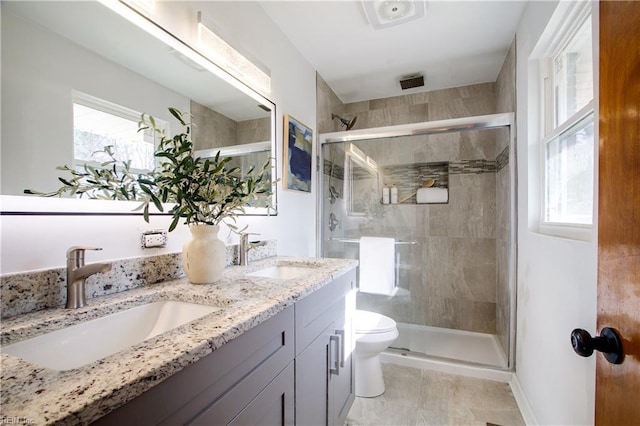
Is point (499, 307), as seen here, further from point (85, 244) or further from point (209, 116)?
point (85, 244)

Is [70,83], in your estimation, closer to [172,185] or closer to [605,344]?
[172,185]

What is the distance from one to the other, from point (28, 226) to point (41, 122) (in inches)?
11.0

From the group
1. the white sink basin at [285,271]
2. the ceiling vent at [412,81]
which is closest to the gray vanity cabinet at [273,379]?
the white sink basin at [285,271]

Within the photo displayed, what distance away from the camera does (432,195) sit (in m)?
2.69

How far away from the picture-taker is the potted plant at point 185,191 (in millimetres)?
909

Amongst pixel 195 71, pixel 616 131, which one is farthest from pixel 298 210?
pixel 616 131

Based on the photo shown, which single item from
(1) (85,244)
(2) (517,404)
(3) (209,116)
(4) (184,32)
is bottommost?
(2) (517,404)

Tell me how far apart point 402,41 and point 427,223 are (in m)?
1.56

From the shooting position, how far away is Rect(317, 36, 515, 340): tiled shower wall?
251 centimetres

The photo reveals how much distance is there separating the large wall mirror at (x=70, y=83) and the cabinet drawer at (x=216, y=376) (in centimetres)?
63

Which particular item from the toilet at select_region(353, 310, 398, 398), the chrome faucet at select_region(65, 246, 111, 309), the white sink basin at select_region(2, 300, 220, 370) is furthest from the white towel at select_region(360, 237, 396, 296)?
the chrome faucet at select_region(65, 246, 111, 309)

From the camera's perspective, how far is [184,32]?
1.19 metres

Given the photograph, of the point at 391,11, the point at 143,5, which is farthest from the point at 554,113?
the point at 143,5

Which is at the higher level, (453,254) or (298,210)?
(298,210)
